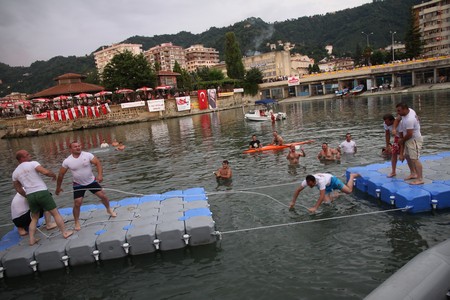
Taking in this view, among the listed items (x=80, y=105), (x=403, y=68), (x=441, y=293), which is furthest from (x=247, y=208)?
(x=403, y=68)

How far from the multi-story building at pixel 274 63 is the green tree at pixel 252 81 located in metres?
18.6

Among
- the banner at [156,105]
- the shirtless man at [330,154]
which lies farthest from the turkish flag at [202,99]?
the shirtless man at [330,154]

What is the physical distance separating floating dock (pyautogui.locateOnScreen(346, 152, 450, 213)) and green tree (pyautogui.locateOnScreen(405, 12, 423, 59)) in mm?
79207

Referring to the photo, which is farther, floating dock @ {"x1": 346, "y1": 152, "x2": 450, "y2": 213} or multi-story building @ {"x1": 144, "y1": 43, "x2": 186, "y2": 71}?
multi-story building @ {"x1": 144, "y1": 43, "x2": 186, "y2": 71}

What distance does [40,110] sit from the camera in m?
57.5

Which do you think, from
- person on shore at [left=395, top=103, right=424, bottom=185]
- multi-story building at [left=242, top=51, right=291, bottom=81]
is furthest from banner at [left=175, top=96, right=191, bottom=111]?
person on shore at [left=395, top=103, right=424, bottom=185]

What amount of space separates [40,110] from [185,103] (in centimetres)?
2647

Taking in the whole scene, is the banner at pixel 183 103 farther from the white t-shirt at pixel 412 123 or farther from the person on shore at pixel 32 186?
the white t-shirt at pixel 412 123

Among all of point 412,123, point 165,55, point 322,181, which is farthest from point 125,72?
point 165,55

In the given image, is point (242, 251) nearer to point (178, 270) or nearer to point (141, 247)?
point (178, 270)

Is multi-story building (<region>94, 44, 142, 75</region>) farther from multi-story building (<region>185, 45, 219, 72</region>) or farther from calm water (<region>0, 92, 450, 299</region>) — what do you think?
calm water (<region>0, 92, 450, 299</region>)

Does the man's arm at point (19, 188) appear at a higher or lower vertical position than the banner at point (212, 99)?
lower

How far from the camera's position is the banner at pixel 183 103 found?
6569 cm

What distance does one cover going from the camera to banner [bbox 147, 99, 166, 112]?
204 ft
